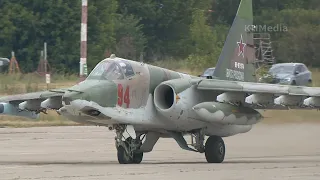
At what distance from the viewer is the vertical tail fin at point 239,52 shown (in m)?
20.7

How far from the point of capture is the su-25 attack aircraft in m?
17.2

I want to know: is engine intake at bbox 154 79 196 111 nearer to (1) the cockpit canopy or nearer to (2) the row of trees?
(1) the cockpit canopy

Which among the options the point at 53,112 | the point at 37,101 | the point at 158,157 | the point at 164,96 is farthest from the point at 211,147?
the point at 53,112

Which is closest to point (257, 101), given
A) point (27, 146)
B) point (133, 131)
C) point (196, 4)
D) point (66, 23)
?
point (133, 131)

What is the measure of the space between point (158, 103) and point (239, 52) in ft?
11.4

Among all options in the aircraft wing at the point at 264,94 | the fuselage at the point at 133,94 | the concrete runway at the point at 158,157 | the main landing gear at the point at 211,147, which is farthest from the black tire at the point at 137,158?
the aircraft wing at the point at 264,94

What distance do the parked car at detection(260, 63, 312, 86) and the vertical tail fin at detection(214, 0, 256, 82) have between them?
64.9 feet

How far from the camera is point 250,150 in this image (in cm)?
2222

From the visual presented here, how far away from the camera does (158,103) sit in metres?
18.3

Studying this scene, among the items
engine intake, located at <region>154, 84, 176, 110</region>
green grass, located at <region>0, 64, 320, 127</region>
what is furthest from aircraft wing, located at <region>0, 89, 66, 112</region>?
green grass, located at <region>0, 64, 320, 127</region>

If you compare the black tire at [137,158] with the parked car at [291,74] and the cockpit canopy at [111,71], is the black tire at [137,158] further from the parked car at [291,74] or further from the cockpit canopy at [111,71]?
the parked car at [291,74]

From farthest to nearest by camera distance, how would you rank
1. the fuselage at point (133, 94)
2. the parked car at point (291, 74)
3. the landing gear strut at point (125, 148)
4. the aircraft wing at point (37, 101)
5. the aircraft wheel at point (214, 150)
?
the parked car at point (291, 74)
the aircraft wheel at point (214, 150)
the aircraft wing at point (37, 101)
the landing gear strut at point (125, 148)
the fuselage at point (133, 94)

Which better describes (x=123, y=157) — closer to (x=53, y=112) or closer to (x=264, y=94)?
(x=264, y=94)

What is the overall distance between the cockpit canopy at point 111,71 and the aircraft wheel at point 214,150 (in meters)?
2.47
